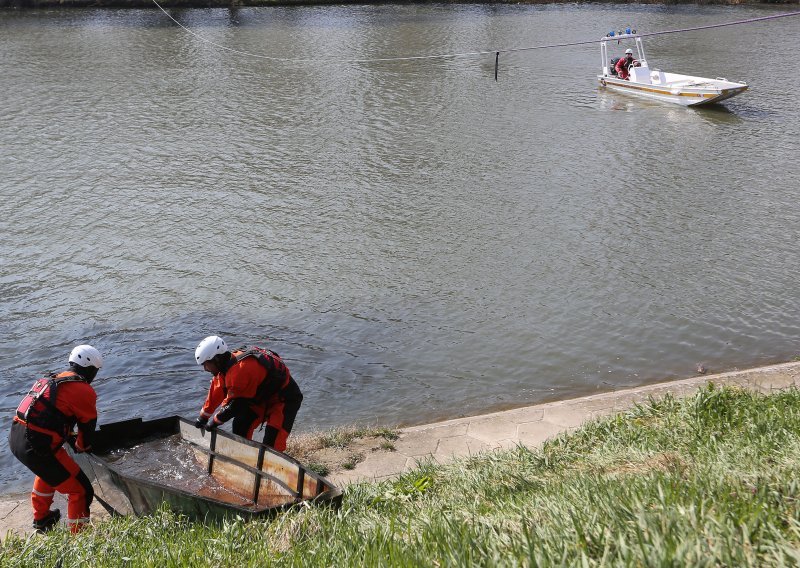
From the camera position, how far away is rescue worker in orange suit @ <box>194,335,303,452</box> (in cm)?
873

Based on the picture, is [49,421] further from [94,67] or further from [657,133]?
[94,67]

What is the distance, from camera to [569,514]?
222 inches

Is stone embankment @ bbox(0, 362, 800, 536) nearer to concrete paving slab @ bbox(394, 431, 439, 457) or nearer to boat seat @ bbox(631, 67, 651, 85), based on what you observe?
concrete paving slab @ bbox(394, 431, 439, 457)

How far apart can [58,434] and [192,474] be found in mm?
1480

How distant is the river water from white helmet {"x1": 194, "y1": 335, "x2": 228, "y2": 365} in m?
2.97

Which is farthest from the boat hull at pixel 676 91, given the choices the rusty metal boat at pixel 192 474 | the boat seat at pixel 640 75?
the rusty metal boat at pixel 192 474

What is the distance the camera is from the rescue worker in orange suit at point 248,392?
8.73 meters

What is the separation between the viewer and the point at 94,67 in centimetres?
3184

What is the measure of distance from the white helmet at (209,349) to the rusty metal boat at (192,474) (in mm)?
837

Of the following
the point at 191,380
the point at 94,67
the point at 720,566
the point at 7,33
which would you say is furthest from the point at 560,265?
the point at 7,33

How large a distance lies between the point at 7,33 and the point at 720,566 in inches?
1644

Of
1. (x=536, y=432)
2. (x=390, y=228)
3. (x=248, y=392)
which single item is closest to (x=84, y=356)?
(x=248, y=392)

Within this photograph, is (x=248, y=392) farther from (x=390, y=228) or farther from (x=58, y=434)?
(x=390, y=228)

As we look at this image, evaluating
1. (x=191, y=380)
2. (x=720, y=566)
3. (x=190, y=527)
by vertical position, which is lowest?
(x=191, y=380)
